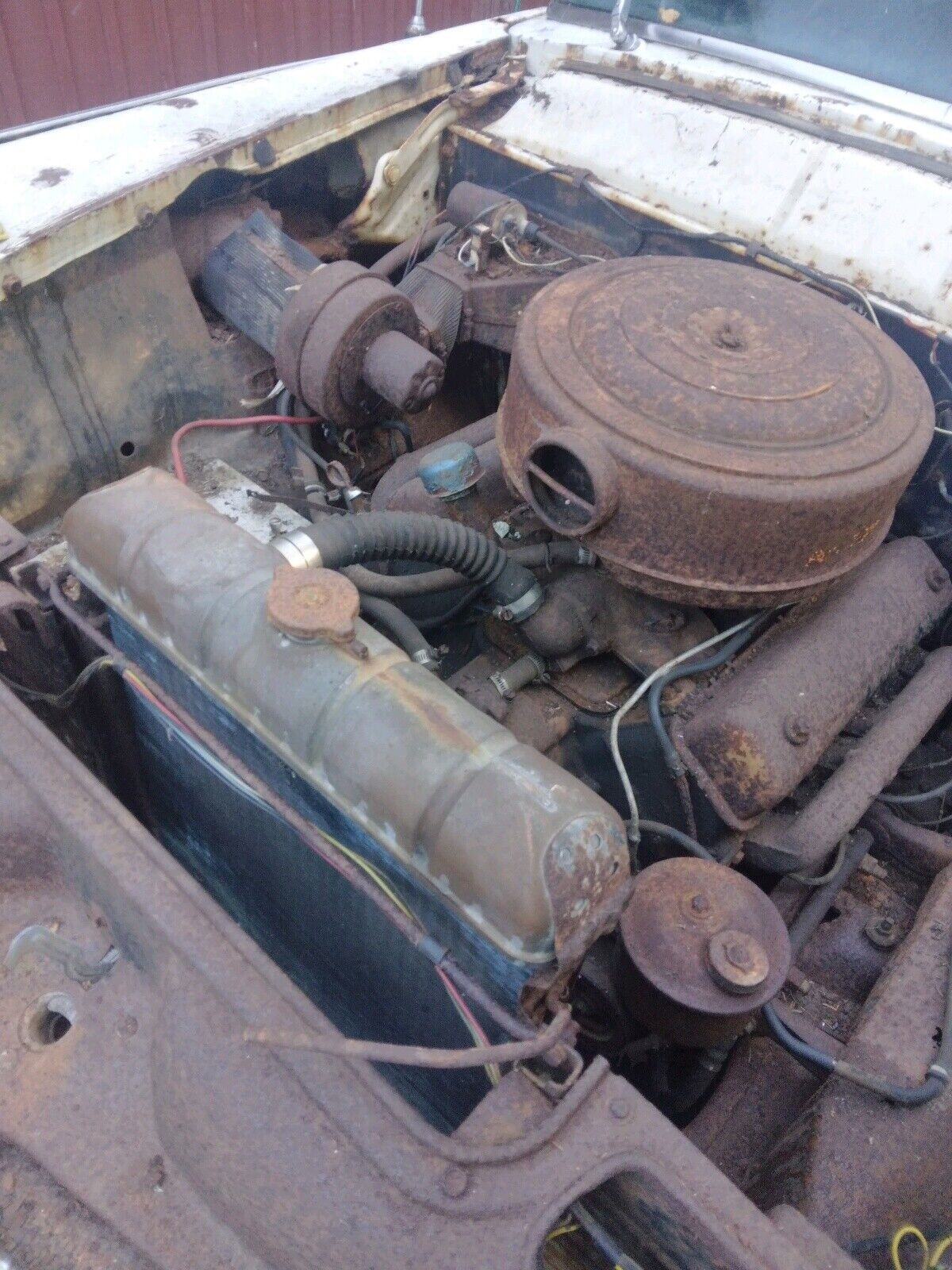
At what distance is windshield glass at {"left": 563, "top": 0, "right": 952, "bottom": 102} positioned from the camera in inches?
92.7

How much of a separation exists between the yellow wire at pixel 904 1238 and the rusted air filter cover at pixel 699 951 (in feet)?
1.05

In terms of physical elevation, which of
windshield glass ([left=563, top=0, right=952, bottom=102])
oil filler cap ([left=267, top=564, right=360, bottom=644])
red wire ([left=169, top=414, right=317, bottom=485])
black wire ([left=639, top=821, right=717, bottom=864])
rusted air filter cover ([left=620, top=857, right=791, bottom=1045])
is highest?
windshield glass ([left=563, top=0, right=952, bottom=102])

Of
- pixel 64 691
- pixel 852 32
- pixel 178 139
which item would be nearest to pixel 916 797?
pixel 64 691

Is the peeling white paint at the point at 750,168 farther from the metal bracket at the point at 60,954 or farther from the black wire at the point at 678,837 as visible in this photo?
the metal bracket at the point at 60,954

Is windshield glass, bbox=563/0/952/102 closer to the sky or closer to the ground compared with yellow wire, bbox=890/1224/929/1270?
closer to the sky

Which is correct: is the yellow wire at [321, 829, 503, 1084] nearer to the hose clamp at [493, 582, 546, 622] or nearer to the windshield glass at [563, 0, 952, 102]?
the hose clamp at [493, 582, 546, 622]

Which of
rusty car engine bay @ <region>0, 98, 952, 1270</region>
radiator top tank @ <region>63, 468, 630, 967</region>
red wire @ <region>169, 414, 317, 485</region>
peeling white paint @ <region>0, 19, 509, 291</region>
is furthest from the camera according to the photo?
red wire @ <region>169, 414, 317, 485</region>

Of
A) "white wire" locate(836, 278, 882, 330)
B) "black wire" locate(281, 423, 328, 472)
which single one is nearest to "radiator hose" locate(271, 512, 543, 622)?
"black wire" locate(281, 423, 328, 472)

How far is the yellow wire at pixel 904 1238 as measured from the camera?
123 centimetres

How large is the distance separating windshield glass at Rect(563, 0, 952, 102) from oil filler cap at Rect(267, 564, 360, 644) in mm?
2200

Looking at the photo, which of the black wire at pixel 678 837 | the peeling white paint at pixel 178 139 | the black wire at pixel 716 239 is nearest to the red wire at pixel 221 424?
the peeling white paint at pixel 178 139

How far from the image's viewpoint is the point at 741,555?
1525mm

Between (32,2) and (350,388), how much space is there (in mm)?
4318

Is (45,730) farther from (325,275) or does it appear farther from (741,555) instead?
(325,275)
